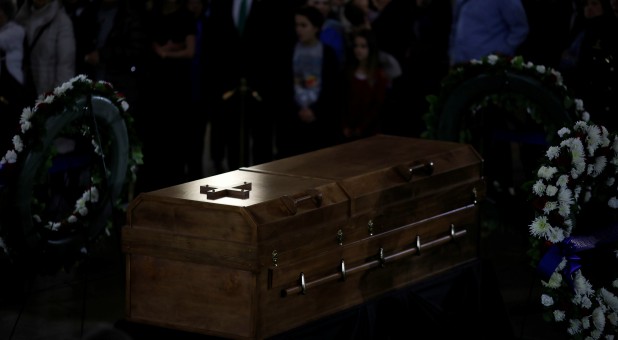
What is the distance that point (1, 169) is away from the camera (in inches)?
322

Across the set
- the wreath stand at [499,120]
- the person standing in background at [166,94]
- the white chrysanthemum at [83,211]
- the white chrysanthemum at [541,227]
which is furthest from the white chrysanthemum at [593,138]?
the person standing in background at [166,94]

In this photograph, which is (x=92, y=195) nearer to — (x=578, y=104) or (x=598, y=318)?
(x=578, y=104)

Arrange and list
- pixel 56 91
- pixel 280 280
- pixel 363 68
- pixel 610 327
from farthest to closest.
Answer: pixel 363 68 → pixel 56 91 → pixel 610 327 → pixel 280 280

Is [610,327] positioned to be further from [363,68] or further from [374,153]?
[363,68]

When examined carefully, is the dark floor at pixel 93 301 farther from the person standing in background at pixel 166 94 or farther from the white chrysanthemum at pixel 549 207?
the person standing in background at pixel 166 94

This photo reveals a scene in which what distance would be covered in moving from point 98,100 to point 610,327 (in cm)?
340

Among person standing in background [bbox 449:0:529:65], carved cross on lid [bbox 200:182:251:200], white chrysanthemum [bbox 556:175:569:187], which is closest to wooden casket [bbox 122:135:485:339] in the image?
carved cross on lid [bbox 200:182:251:200]

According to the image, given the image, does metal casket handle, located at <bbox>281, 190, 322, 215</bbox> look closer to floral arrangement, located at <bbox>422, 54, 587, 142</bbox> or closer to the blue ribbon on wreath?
the blue ribbon on wreath

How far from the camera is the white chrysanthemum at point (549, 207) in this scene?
275 inches

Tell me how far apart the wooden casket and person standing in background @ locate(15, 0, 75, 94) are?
11.4 ft

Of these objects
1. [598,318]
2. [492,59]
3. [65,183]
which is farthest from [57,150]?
[598,318]

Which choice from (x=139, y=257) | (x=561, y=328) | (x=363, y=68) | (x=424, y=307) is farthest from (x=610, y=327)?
(x=363, y=68)

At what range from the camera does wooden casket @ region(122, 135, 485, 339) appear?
626 centimetres

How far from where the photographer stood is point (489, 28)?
1048 centimetres
